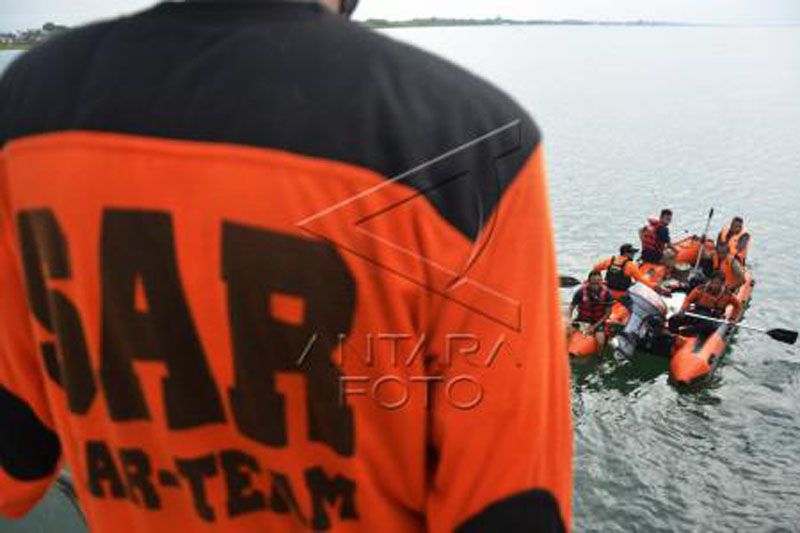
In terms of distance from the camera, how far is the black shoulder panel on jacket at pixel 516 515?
3.10 feet

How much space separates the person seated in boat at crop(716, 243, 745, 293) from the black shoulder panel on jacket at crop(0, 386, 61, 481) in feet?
45.3

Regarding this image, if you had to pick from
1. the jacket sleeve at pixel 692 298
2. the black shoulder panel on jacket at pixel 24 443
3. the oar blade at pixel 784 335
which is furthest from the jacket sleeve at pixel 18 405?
the oar blade at pixel 784 335

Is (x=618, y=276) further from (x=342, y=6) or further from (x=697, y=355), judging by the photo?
(x=342, y=6)

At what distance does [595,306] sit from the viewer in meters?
11.1

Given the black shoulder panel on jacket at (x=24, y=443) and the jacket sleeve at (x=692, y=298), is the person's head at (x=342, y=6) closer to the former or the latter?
the black shoulder panel on jacket at (x=24, y=443)

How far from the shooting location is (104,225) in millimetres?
887

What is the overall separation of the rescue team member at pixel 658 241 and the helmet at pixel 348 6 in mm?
14293

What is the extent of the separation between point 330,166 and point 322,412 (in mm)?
352

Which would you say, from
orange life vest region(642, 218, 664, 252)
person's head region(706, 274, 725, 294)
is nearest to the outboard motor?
person's head region(706, 274, 725, 294)

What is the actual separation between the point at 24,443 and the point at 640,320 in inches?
430

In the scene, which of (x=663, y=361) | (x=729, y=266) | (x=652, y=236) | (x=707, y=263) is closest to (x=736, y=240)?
(x=729, y=266)

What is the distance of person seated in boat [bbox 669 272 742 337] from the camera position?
11.6 m

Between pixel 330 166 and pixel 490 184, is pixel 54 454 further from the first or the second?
pixel 490 184

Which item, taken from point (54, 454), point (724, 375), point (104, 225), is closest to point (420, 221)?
point (104, 225)
